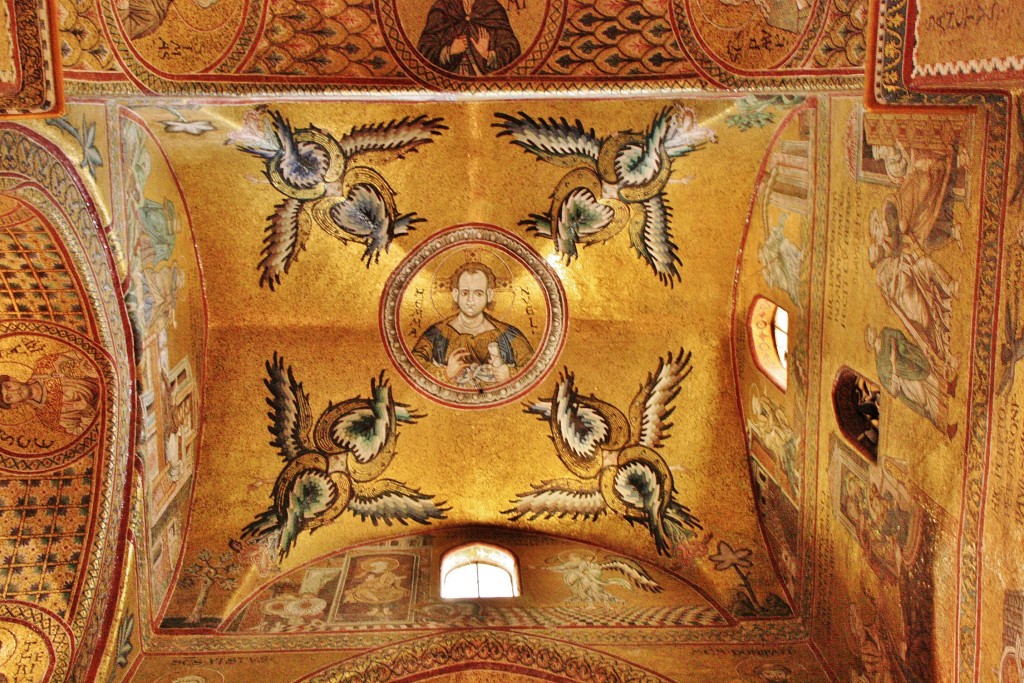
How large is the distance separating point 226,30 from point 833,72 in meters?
4.57

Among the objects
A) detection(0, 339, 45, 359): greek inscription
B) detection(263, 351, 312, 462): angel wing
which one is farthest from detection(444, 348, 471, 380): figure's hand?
detection(0, 339, 45, 359): greek inscription

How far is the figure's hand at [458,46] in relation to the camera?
274 inches

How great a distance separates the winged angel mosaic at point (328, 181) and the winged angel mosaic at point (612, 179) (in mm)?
1108

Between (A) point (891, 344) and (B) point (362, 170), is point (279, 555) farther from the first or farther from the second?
(A) point (891, 344)

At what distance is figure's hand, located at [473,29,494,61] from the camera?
22.9 ft

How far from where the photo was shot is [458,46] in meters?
6.97

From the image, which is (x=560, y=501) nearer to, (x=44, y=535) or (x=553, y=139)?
(x=553, y=139)

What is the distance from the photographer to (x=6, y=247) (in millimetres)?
6715

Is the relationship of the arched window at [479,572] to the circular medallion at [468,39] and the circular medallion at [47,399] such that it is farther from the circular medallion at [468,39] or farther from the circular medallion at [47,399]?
the circular medallion at [468,39]

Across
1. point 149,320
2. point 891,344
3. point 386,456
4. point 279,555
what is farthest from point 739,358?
point 149,320

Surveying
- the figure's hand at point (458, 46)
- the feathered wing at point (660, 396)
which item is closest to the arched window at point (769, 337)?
the feathered wing at point (660, 396)

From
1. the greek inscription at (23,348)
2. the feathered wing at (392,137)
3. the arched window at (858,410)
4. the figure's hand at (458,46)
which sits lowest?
the arched window at (858,410)

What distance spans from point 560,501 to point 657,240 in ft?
10.0

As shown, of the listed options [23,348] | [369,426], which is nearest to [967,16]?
[369,426]
